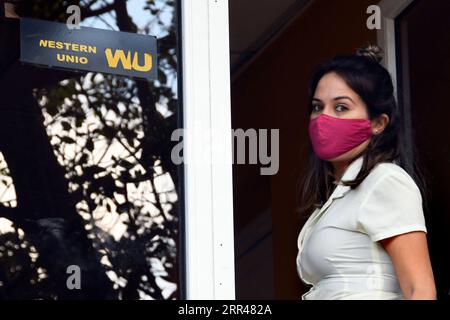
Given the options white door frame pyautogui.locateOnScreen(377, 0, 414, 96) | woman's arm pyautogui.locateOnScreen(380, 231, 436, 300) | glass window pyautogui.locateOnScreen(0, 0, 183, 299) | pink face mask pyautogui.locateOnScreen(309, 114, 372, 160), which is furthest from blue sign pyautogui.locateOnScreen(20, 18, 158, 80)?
white door frame pyautogui.locateOnScreen(377, 0, 414, 96)

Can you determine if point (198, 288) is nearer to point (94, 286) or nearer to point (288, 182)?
point (94, 286)

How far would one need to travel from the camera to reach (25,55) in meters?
2.69

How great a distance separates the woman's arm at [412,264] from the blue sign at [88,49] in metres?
0.77

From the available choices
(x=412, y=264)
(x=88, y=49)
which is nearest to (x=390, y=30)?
(x=88, y=49)

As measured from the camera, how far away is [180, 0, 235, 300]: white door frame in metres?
2.63

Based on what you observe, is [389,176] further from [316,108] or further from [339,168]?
[316,108]

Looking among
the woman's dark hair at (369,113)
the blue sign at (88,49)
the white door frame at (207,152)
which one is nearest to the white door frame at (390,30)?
the woman's dark hair at (369,113)

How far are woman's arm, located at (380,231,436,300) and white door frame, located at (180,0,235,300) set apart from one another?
397 mm

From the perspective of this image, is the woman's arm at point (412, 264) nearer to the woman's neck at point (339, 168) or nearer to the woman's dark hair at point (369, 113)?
the woman's dark hair at point (369, 113)

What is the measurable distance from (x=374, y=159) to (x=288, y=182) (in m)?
2.64

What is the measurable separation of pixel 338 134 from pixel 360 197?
10.0 inches

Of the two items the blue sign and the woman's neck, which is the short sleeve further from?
the blue sign

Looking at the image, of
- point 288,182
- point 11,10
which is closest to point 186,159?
point 11,10

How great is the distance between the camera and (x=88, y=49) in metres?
2.73
